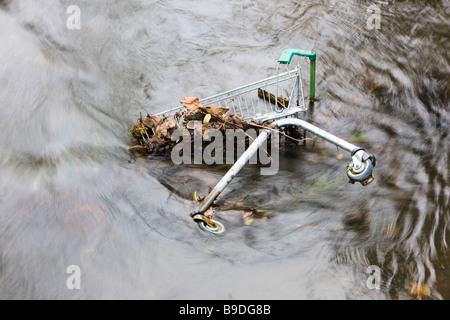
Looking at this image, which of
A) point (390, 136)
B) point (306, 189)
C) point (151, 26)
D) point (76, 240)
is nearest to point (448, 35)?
point (390, 136)

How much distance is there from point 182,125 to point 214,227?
4.72 feet

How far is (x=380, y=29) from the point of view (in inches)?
314

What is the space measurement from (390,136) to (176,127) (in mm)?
2972

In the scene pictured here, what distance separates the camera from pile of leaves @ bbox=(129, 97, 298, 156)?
5.38m

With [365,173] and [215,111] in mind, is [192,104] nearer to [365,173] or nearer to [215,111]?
[215,111]

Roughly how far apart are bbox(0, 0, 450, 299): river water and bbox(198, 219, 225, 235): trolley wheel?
10 cm

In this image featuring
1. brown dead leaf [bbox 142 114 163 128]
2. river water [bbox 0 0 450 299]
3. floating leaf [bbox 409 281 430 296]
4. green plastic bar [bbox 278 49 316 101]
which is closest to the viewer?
floating leaf [bbox 409 281 430 296]

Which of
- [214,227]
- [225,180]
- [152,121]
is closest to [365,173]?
[225,180]

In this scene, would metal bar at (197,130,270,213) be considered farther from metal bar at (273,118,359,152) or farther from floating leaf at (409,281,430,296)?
floating leaf at (409,281,430,296)

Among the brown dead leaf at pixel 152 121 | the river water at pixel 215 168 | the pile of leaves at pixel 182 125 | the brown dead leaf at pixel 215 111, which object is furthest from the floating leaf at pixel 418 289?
the brown dead leaf at pixel 152 121

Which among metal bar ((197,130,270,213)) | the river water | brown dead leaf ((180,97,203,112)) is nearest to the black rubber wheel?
the river water

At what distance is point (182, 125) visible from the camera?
5633mm

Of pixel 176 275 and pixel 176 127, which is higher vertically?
pixel 176 127

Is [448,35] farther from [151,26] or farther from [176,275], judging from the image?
[176,275]
